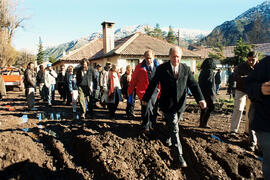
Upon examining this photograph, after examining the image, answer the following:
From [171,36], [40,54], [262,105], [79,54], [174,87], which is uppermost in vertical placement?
[171,36]

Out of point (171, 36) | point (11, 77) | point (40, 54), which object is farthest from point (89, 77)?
point (40, 54)

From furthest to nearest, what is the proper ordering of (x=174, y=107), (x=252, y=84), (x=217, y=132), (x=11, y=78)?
(x=11, y=78)
(x=217, y=132)
(x=174, y=107)
(x=252, y=84)

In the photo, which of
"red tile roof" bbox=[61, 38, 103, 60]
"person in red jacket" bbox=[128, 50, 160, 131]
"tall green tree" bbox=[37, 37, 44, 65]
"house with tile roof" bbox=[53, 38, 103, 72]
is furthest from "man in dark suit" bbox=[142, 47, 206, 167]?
"tall green tree" bbox=[37, 37, 44, 65]

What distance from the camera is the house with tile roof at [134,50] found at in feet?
73.7

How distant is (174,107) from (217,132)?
2361 mm

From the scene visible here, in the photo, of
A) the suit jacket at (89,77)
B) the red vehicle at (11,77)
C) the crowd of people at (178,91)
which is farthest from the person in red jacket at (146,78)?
the red vehicle at (11,77)

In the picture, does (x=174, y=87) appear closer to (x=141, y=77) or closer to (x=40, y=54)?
(x=141, y=77)

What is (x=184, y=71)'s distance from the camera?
3674mm

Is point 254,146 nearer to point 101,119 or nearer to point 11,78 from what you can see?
point 101,119

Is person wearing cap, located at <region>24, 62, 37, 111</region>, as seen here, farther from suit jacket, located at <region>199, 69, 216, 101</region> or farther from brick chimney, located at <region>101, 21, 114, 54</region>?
brick chimney, located at <region>101, 21, 114, 54</region>

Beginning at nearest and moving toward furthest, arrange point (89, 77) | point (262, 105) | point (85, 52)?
point (262, 105), point (89, 77), point (85, 52)

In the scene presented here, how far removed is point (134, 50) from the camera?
2317 cm

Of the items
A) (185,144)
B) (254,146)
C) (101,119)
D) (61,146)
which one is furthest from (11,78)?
(254,146)

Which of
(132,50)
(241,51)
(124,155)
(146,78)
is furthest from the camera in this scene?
(241,51)
